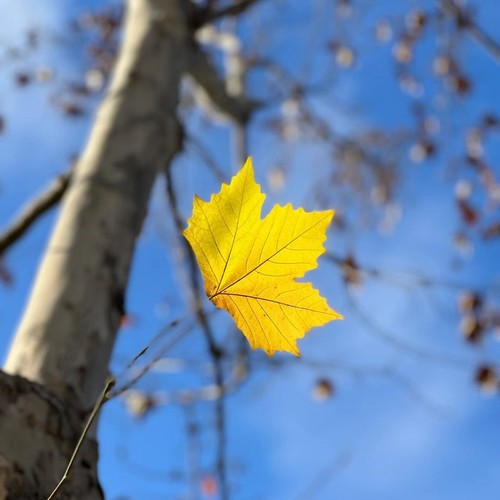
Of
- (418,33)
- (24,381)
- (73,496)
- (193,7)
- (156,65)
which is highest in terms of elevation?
(418,33)

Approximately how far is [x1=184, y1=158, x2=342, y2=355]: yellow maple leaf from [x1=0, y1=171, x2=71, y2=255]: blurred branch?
4.61 ft

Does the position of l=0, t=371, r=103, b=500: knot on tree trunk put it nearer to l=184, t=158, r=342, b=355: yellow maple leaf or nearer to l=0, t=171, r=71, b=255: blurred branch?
l=184, t=158, r=342, b=355: yellow maple leaf

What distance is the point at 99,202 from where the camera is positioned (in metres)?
1.40

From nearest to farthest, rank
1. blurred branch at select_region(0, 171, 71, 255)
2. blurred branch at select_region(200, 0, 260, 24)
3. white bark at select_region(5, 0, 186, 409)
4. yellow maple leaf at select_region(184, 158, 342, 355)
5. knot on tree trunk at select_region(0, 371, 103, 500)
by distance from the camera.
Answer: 1. yellow maple leaf at select_region(184, 158, 342, 355)
2. knot on tree trunk at select_region(0, 371, 103, 500)
3. white bark at select_region(5, 0, 186, 409)
4. blurred branch at select_region(0, 171, 71, 255)
5. blurred branch at select_region(200, 0, 260, 24)

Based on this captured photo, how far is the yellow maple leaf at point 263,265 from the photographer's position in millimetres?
602

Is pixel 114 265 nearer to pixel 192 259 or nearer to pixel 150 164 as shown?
pixel 150 164

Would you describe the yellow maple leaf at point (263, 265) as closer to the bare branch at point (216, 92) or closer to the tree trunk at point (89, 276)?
the tree trunk at point (89, 276)

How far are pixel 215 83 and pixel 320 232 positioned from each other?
2719mm

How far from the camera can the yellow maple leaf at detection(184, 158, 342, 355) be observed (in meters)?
0.60

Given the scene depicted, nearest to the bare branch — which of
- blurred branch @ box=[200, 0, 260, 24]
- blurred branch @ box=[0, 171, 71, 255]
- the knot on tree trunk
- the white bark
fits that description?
blurred branch @ box=[200, 0, 260, 24]

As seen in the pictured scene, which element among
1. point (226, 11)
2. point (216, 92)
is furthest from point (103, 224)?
point (216, 92)

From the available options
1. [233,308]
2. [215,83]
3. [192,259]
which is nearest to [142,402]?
[192,259]

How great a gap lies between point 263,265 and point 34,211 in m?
1.50

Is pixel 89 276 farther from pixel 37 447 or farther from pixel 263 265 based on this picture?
pixel 263 265
